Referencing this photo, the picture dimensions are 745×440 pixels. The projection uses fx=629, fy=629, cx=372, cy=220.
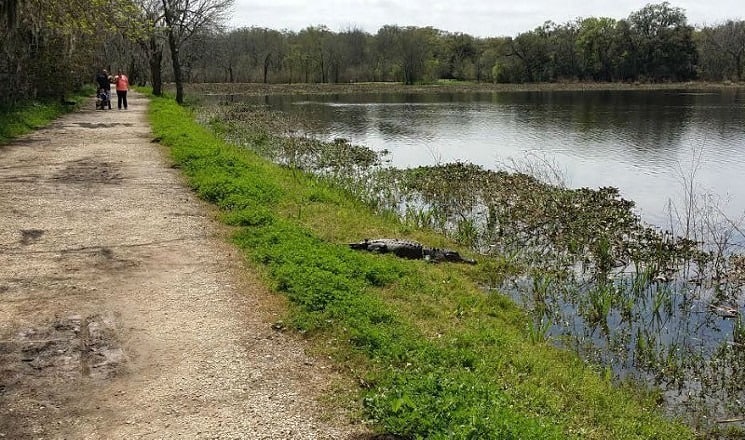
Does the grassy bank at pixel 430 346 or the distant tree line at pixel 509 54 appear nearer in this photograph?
the grassy bank at pixel 430 346

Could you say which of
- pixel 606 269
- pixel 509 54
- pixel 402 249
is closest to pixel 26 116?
pixel 402 249

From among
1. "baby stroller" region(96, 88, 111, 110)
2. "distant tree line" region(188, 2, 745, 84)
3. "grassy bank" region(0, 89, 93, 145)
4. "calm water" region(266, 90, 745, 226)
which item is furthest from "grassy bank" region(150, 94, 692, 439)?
"distant tree line" region(188, 2, 745, 84)

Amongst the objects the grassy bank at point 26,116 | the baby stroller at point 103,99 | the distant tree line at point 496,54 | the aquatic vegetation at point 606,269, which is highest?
the distant tree line at point 496,54

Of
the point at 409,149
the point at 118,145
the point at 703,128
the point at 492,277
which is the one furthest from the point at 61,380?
the point at 703,128

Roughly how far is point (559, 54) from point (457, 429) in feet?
315

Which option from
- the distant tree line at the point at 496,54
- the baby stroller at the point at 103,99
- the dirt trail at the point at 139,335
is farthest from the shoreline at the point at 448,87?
the dirt trail at the point at 139,335

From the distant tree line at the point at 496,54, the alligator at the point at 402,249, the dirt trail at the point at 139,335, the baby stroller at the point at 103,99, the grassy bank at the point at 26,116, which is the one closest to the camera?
the dirt trail at the point at 139,335

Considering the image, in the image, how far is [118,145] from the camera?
59.4ft

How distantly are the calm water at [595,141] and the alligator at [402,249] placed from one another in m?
6.59

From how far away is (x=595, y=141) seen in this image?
2725 centimetres

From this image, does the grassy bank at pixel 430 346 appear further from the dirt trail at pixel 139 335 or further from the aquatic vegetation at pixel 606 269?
the aquatic vegetation at pixel 606 269

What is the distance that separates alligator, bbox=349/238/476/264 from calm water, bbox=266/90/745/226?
6590 millimetres

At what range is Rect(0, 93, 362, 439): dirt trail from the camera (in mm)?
4645

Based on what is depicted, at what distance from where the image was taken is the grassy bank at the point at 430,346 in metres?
4.77
